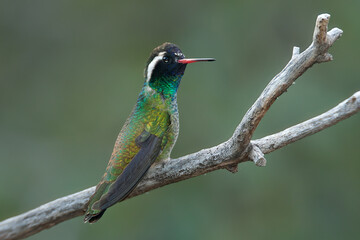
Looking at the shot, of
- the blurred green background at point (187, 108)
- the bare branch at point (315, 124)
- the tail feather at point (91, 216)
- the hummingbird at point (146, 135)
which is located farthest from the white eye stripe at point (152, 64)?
the blurred green background at point (187, 108)

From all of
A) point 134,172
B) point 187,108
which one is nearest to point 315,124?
point 134,172

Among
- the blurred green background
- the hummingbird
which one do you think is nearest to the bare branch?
the hummingbird

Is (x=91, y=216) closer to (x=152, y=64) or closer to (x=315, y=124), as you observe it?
(x=152, y=64)

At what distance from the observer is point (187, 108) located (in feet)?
21.0

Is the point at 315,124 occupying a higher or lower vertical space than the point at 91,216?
higher

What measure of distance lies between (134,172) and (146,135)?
34 centimetres

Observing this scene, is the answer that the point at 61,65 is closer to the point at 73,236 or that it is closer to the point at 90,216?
the point at 73,236

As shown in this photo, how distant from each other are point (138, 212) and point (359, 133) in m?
2.63

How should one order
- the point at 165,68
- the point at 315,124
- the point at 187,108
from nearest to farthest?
the point at 315,124, the point at 165,68, the point at 187,108

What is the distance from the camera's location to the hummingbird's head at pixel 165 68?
361 cm

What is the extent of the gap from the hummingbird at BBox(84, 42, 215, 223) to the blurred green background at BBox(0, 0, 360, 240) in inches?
84.4

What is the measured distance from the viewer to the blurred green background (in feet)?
19.4

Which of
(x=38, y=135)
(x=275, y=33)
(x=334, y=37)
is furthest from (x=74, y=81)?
(x=334, y=37)

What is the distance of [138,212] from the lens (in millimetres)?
6242
